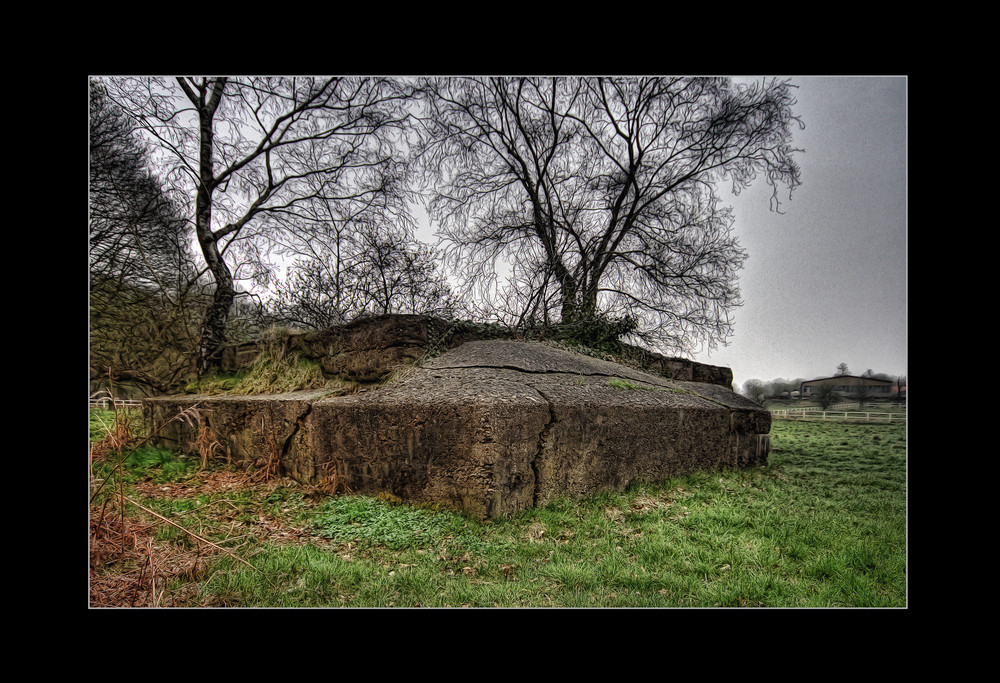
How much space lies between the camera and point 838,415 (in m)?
3.27

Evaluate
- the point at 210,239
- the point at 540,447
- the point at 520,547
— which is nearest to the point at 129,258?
the point at 210,239

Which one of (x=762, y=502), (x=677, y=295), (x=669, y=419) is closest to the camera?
(x=762, y=502)

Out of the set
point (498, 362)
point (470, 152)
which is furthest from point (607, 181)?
point (498, 362)

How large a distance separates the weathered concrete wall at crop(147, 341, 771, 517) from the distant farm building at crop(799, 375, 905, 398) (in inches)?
36.3

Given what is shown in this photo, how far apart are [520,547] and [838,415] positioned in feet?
10.1

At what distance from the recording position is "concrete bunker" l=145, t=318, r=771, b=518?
279 centimetres

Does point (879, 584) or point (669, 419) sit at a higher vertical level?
point (669, 419)

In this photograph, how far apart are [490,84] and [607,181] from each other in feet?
5.78

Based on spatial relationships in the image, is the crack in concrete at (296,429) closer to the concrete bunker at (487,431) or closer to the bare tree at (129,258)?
the concrete bunker at (487,431)

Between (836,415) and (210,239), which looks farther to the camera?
(210,239)

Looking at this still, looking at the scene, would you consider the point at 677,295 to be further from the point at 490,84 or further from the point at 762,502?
the point at 490,84

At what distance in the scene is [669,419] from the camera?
3.68 metres

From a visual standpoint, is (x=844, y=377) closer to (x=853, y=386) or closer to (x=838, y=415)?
(x=853, y=386)

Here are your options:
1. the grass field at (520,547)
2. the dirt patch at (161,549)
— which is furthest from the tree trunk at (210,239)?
the dirt patch at (161,549)
